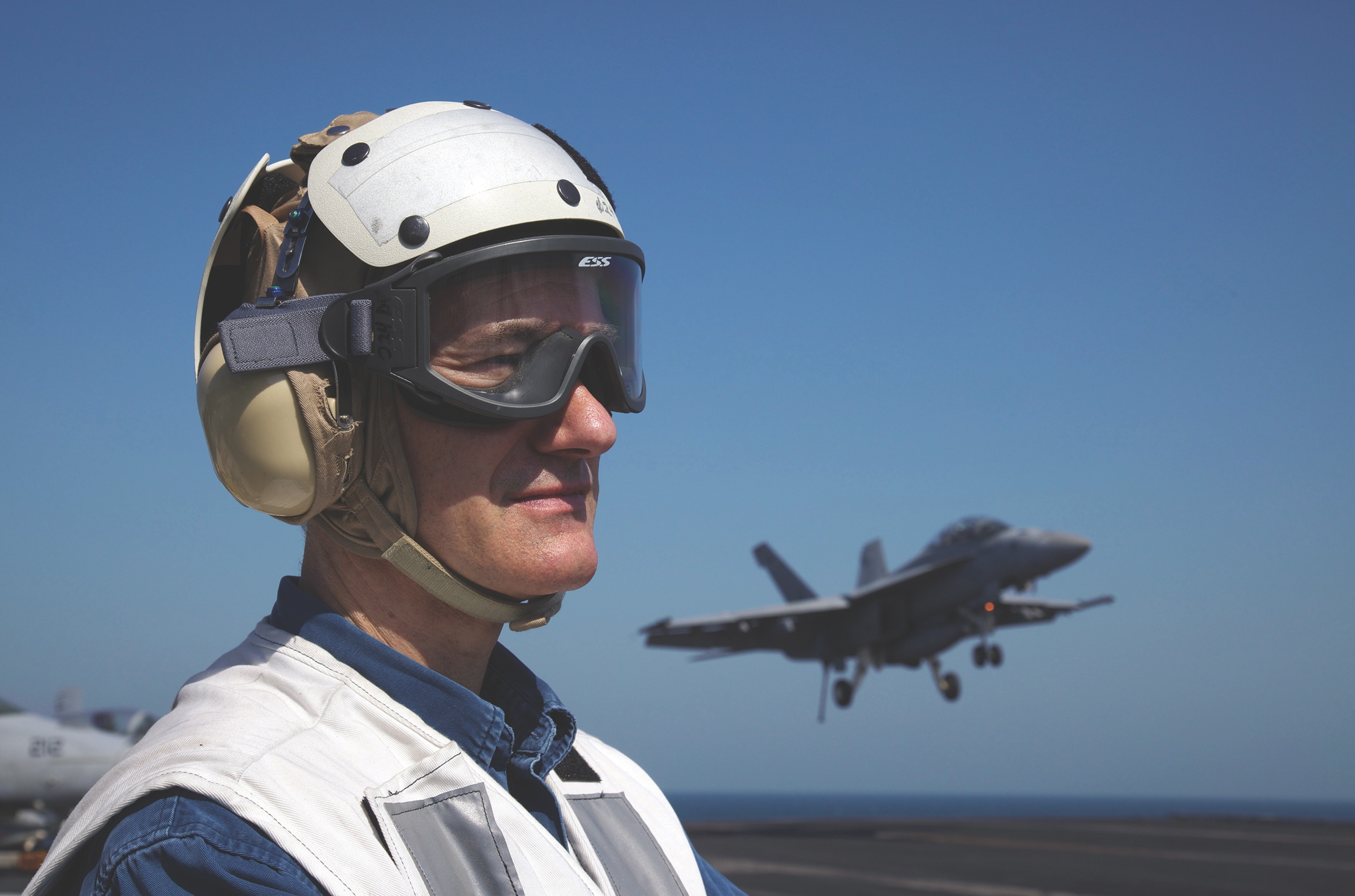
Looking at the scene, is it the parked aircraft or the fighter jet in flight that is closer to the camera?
the parked aircraft

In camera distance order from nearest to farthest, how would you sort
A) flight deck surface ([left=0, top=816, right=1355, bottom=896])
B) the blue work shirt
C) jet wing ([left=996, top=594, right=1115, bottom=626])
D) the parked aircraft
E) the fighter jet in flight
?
the blue work shirt
the parked aircraft
flight deck surface ([left=0, top=816, right=1355, bottom=896])
the fighter jet in flight
jet wing ([left=996, top=594, right=1115, bottom=626])

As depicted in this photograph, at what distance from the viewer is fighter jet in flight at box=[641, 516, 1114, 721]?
1069 inches

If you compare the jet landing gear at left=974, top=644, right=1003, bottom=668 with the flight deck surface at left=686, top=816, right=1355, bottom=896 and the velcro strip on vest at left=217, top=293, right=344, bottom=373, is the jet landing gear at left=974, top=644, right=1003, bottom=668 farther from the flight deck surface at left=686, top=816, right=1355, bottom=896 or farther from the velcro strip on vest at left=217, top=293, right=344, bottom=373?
the velcro strip on vest at left=217, top=293, right=344, bottom=373

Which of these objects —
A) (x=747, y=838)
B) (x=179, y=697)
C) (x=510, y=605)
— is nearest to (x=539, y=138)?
(x=510, y=605)

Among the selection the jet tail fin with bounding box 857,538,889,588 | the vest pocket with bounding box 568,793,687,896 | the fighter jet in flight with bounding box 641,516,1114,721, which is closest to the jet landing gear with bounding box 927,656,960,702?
the fighter jet in flight with bounding box 641,516,1114,721

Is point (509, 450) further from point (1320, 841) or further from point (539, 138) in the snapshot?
point (1320, 841)

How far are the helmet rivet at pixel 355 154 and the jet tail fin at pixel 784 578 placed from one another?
39.1 meters

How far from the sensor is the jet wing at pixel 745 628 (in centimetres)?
3350

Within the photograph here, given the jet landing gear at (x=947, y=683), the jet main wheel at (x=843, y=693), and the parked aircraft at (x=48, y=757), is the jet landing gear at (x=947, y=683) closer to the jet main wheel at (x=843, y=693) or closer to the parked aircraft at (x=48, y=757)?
the jet main wheel at (x=843, y=693)

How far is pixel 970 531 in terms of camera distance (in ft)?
93.6

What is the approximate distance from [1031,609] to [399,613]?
34.5m

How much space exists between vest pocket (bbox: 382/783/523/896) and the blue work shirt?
130mm

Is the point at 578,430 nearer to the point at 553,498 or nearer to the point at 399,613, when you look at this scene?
the point at 553,498

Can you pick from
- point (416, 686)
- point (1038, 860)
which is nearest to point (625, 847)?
point (416, 686)
